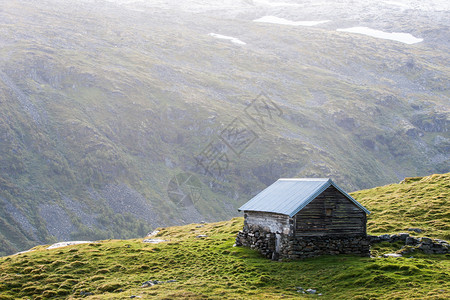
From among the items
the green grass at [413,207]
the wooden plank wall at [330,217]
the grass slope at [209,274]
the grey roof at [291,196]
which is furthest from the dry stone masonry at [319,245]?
the green grass at [413,207]

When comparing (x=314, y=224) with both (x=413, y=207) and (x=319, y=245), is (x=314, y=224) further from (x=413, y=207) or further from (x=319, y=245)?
(x=413, y=207)

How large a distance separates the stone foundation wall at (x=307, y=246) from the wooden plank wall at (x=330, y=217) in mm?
495

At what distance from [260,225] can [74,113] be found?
16788 centimetres

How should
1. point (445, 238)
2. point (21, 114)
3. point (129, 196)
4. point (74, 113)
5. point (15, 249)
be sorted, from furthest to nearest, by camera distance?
point (74, 113) → point (21, 114) → point (129, 196) → point (15, 249) → point (445, 238)

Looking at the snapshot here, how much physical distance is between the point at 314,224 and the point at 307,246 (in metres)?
1.84

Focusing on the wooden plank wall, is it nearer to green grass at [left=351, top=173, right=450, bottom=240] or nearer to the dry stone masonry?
the dry stone masonry

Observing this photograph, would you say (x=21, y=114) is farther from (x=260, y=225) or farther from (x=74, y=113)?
(x=260, y=225)

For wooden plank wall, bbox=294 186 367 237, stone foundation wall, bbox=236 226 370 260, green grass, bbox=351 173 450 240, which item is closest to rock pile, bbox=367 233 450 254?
stone foundation wall, bbox=236 226 370 260

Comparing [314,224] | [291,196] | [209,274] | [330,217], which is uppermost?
[291,196]

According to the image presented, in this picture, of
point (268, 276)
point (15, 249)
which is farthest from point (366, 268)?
point (15, 249)

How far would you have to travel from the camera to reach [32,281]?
3306cm

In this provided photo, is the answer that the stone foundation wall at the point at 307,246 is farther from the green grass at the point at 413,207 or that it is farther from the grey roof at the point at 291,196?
the green grass at the point at 413,207

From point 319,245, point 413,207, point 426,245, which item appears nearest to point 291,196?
point 319,245

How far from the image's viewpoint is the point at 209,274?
33781mm
